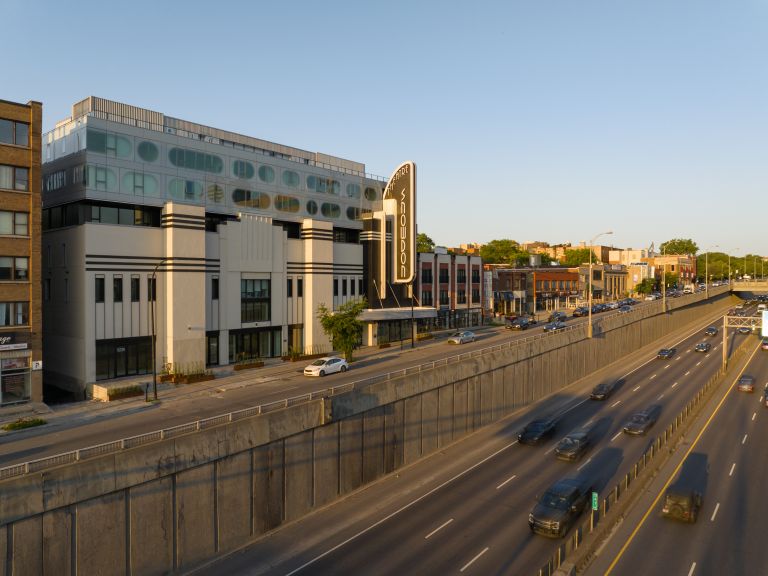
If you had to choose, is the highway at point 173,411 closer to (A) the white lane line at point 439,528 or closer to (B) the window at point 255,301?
(B) the window at point 255,301

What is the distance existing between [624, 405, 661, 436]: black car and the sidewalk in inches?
947

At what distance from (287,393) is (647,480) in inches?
941

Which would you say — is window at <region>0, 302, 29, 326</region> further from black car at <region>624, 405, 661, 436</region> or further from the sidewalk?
black car at <region>624, 405, 661, 436</region>

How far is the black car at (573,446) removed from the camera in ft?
109

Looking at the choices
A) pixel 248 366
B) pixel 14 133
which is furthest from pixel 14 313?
pixel 248 366

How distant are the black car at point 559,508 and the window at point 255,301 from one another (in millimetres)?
36317

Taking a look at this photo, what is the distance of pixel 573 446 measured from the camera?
1329 inches

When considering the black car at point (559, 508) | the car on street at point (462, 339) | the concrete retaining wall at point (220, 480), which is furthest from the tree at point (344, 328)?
the black car at point (559, 508)

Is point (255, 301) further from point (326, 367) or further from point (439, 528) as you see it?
point (439, 528)

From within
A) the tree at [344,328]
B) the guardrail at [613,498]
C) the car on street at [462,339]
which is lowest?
the guardrail at [613,498]

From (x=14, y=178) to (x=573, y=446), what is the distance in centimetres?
4249

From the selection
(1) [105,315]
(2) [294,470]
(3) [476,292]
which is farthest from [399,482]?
(3) [476,292]

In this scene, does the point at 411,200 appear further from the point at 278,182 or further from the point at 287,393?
the point at 287,393

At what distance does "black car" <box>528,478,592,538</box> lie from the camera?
23328 millimetres
